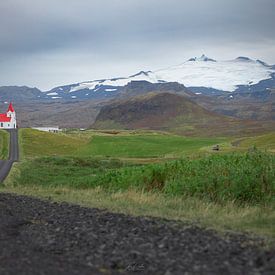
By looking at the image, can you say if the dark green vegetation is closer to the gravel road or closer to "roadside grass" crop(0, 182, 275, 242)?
"roadside grass" crop(0, 182, 275, 242)

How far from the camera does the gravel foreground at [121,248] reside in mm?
10086

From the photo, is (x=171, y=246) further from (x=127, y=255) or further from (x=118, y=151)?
(x=118, y=151)

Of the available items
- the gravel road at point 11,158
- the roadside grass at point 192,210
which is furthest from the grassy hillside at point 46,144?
the roadside grass at point 192,210

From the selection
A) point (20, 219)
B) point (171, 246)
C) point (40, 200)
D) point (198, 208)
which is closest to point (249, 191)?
point (198, 208)

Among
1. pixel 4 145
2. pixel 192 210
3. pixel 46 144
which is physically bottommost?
pixel 46 144

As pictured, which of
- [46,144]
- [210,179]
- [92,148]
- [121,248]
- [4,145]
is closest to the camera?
[121,248]

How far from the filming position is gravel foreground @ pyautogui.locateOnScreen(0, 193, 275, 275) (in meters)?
10.1

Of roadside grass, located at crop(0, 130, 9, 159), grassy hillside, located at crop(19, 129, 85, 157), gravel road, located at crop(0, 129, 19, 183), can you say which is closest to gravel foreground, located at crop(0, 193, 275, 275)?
gravel road, located at crop(0, 129, 19, 183)

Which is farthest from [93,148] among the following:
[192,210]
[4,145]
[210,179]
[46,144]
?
[192,210]

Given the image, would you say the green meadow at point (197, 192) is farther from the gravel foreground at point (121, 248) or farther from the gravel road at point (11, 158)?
the gravel road at point (11, 158)

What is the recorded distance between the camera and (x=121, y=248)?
1197cm

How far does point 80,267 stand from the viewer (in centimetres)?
1041

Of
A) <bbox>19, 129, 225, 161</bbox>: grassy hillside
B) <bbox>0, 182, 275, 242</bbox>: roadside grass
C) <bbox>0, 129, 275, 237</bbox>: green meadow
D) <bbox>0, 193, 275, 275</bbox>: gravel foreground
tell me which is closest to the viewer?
<bbox>0, 193, 275, 275</bbox>: gravel foreground

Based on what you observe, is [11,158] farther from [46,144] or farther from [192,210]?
[192,210]
